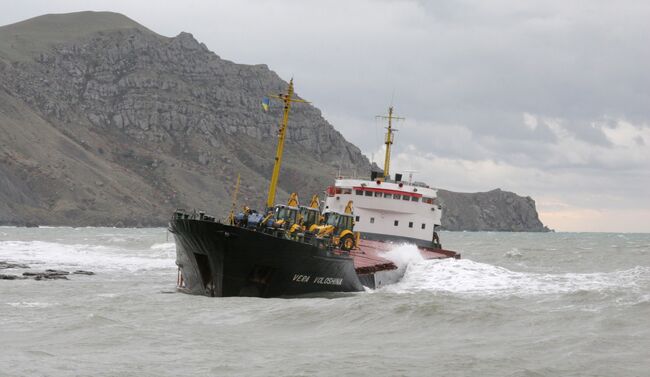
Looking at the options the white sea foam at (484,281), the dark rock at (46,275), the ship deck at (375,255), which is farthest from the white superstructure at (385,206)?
the dark rock at (46,275)

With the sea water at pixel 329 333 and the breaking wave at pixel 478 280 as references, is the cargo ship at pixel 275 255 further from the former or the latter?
the sea water at pixel 329 333

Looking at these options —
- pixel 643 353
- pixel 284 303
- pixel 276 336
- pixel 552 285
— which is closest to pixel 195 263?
pixel 284 303

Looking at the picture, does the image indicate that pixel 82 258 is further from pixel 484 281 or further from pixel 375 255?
pixel 484 281

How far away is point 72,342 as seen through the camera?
66.4 ft

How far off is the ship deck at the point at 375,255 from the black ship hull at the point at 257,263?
13.7 feet

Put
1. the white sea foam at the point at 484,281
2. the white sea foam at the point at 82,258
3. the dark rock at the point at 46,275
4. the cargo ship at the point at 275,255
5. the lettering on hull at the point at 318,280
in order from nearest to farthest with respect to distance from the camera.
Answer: the cargo ship at the point at 275,255 < the lettering on hull at the point at 318,280 < the white sea foam at the point at 484,281 < the dark rock at the point at 46,275 < the white sea foam at the point at 82,258

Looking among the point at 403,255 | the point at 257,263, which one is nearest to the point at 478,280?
the point at 403,255

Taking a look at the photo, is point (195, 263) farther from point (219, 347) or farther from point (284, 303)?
point (219, 347)

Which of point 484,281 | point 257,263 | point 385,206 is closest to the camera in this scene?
point 257,263

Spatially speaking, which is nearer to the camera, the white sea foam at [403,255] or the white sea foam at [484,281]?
the white sea foam at [484,281]

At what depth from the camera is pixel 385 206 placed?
162 feet

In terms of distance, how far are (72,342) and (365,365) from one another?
22.3ft

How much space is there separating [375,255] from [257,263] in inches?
515

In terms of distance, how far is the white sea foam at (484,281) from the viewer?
35969 millimetres
